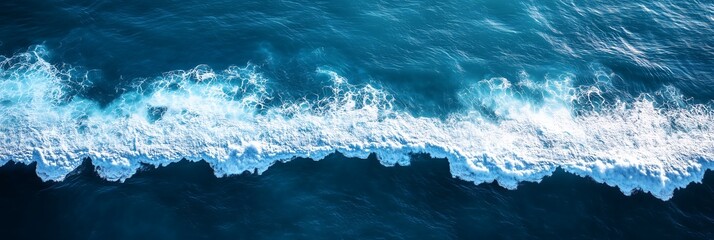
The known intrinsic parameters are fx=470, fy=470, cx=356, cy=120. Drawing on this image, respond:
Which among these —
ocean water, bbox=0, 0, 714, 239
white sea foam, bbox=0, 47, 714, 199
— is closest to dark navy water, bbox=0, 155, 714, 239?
ocean water, bbox=0, 0, 714, 239

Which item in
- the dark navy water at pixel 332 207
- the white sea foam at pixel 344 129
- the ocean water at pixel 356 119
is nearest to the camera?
the dark navy water at pixel 332 207

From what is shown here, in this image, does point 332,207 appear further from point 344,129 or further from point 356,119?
point 356,119

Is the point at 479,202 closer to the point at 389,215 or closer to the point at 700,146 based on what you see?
the point at 389,215

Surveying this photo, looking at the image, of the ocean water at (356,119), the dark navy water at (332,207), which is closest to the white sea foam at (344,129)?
the ocean water at (356,119)

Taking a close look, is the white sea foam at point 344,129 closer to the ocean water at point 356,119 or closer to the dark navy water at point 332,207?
the ocean water at point 356,119

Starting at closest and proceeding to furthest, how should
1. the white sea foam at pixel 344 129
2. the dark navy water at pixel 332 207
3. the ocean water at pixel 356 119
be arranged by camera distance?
the dark navy water at pixel 332 207 → the ocean water at pixel 356 119 → the white sea foam at pixel 344 129

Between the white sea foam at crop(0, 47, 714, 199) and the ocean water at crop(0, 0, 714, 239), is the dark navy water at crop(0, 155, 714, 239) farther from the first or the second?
the white sea foam at crop(0, 47, 714, 199)
